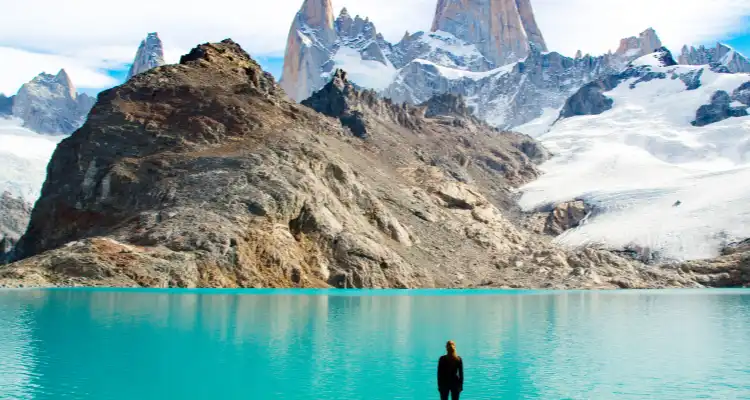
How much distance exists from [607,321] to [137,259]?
5312 cm

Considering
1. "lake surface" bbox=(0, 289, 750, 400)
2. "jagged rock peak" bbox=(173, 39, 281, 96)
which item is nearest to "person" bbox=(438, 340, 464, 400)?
"lake surface" bbox=(0, 289, 750, 400)

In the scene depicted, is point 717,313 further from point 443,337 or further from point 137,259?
point 137,259

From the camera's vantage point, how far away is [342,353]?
3525 cm

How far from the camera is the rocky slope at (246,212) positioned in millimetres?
95500

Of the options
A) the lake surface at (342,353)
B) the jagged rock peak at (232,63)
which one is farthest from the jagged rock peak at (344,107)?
the lake surface at (342,353)

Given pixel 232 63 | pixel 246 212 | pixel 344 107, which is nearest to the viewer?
pixel 246 212

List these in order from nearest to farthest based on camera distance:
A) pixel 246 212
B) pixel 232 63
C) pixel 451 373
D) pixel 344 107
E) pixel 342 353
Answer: pixel 451 373, pixel 342 353, pixel 246 212, pixel 232 63, pixel 344 107

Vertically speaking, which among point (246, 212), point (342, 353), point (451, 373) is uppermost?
point (246, 212)

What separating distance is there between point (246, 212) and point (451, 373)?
83.6 m

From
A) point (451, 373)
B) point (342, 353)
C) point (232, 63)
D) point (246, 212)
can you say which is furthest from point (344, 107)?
point (451, 373)

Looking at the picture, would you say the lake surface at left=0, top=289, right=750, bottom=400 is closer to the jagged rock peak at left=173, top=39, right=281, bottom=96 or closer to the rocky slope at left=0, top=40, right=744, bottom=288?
the rocky slope at left=0, top=40, right=744, bottom=288

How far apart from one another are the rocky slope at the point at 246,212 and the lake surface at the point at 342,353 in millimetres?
34544

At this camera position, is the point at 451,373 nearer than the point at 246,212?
Yes

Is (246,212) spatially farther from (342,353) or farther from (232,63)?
(342,353)
